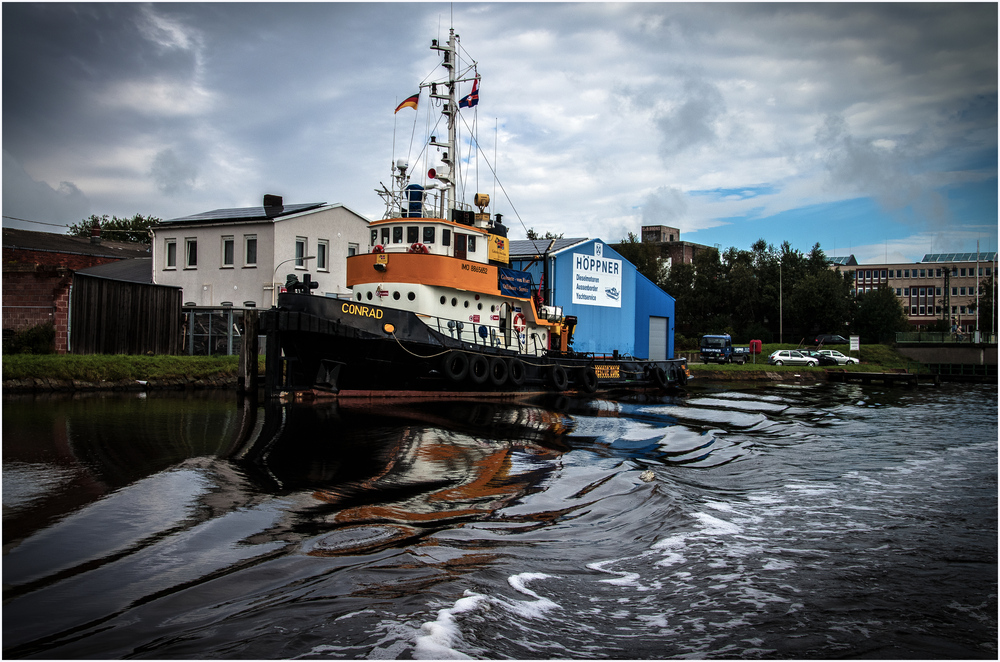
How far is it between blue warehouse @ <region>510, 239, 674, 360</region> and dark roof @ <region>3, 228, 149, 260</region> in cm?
2356

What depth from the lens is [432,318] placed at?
16.5 m

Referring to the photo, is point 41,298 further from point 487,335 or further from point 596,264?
point 596,264

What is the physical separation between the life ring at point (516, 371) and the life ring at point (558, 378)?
4.70ft

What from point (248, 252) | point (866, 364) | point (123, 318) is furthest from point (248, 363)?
point (866, 364)

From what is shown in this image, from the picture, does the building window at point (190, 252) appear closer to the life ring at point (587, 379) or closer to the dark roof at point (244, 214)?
the dark roof at point (244, 214)

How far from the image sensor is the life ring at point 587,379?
20.2 meters

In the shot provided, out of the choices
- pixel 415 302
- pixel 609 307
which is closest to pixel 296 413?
pixel 415 302

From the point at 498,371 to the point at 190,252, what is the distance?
16082 mm

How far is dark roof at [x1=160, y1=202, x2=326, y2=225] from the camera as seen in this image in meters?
25.7

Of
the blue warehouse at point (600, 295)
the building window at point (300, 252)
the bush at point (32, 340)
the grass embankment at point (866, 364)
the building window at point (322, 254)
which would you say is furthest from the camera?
the grass embankment at point (866, 364)

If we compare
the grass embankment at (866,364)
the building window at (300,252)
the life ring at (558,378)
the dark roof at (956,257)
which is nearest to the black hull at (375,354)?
the life ring at (558,378)

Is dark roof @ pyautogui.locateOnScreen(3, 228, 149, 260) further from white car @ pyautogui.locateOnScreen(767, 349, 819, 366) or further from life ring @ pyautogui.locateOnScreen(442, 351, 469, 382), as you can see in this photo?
white car @ pyautogui.locateOnScreen(767, 349, 819, 366)

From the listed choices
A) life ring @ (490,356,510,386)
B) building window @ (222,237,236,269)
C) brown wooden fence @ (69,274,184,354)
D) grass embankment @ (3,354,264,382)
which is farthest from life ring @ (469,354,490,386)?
building window @ (222,237,236,269)

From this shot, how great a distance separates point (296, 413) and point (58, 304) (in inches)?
385
